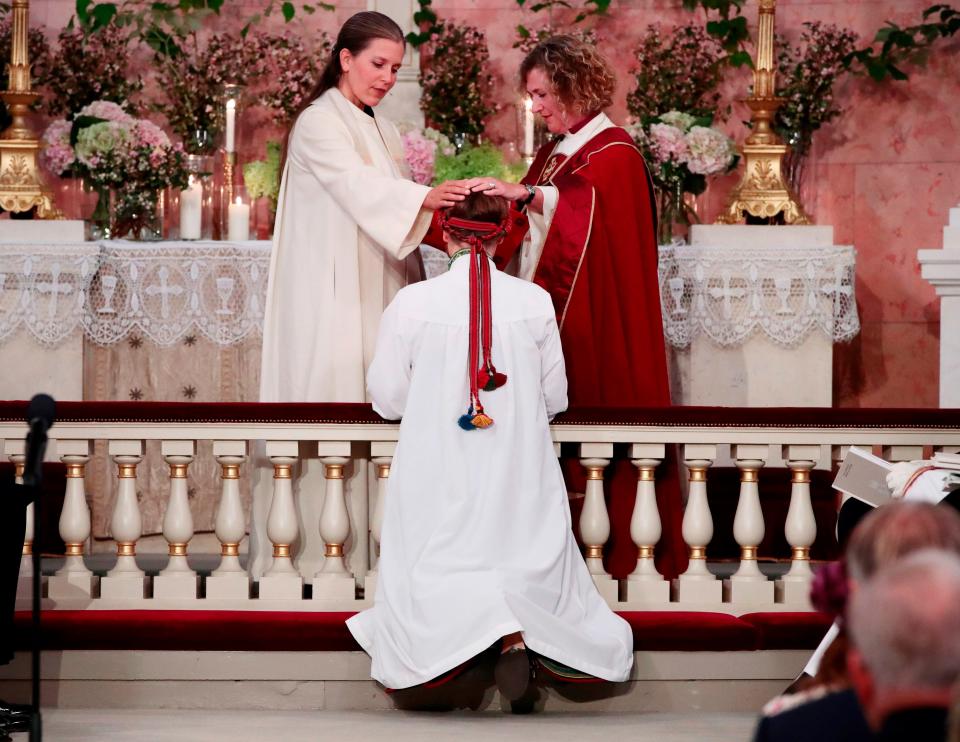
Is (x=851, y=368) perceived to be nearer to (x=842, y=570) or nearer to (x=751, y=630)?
(x=751, y=630)

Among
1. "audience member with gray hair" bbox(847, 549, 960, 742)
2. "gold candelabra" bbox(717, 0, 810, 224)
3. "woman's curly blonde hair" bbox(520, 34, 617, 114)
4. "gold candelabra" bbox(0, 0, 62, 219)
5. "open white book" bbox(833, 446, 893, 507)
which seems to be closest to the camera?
"audience member with gray hair" bbox(847, 549, 960, 742)

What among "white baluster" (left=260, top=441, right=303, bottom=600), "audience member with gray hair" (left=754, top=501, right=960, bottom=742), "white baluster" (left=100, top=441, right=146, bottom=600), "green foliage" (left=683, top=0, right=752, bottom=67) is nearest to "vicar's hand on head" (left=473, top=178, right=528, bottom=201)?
"white baluster" (left=260, top=441, right=303, bottom=600)

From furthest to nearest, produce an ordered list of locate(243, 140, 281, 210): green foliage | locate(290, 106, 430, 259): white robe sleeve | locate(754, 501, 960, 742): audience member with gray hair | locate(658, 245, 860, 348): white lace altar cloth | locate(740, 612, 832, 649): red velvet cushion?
1. locate(243, 140, 281, 210): green foliage
2. locate(658, 245, 860, 348): white lace altar cloth
3. locate(290, 106, 430, 259): white robe sleeve
4. locate(740, 612, 832, 649): red velvet cushion
5. locate(754, 501, 960, 742): audience member with gray hair

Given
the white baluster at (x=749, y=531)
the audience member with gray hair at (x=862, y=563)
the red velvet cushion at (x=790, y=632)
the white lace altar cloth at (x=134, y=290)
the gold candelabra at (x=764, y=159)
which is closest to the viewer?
the audience member with gray hair at (x=862, y=563)

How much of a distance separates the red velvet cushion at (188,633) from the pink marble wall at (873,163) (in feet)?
14.0

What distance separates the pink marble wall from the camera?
8.42 m

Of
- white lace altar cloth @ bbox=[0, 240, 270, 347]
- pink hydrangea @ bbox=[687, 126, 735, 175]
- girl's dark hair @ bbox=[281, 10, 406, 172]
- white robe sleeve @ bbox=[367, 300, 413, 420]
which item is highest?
girl's dark hair @ bbox=[281, 10, 406, 172]

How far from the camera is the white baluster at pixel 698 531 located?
4902 mm

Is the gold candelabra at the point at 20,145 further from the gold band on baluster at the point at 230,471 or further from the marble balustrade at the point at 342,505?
the gold band on baluster at the point at 230,471


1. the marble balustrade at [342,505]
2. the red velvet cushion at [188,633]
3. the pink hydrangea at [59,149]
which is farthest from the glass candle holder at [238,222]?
the red velvet cushion at [188,633]

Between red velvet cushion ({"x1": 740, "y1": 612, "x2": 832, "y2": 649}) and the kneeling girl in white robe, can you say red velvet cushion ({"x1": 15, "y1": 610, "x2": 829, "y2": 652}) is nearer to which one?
red velvet cushion ({"x1": 740, "y1": 612, "x2": 832, "y2": 649})

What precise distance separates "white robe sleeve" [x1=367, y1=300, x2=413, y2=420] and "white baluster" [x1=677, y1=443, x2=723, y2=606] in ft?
3.06

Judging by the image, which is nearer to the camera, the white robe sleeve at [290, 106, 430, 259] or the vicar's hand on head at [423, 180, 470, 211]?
the vicar's hand on head at [423, 180, 470, 211]

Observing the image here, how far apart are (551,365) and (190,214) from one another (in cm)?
307
